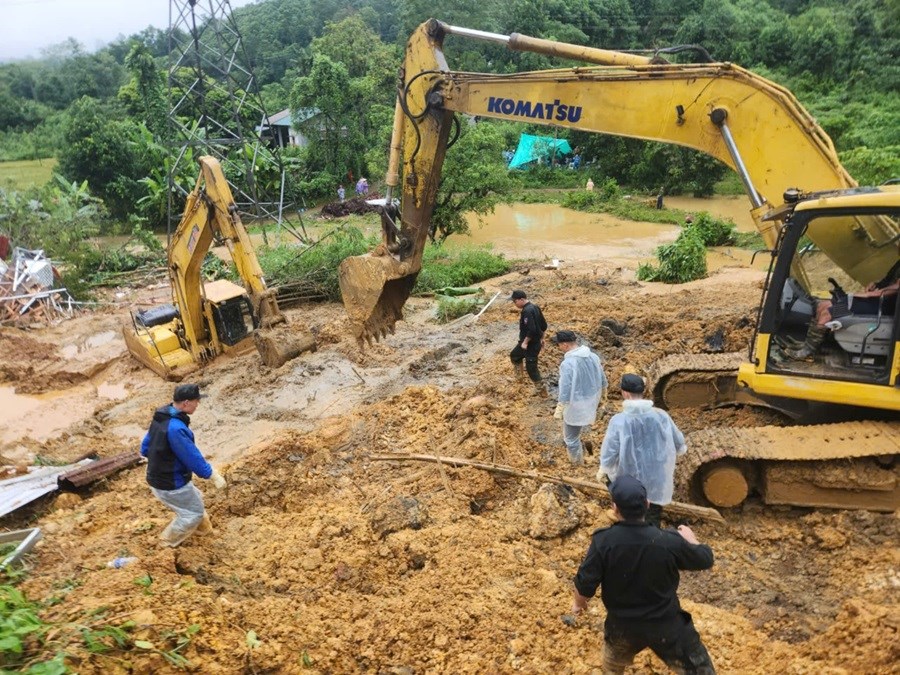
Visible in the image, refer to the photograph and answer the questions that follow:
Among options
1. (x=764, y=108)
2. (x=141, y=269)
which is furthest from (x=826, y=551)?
(x=141, y=269)

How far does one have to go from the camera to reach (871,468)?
15.7ft

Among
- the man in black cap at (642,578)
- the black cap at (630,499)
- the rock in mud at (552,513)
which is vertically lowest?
the rock in mud at (552,513)

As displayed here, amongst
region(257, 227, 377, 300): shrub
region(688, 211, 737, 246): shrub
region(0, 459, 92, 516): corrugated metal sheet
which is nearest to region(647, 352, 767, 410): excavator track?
region(0, 459, 92, 516): corrugated metal sheet

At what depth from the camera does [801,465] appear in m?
4.92

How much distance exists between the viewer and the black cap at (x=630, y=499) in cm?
288

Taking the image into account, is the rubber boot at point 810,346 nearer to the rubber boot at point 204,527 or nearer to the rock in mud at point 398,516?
the rock in mud at point 398,516

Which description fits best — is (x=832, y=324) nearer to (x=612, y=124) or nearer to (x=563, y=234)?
(x=612, y=124)

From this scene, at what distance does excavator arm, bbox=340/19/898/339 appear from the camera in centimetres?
520

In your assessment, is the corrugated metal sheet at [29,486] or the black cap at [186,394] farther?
the corrugated metal sheet at [29,486]

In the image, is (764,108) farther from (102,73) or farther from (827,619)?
(102,73)

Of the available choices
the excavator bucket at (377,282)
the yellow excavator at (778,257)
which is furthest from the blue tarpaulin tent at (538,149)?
the yellow excavator at (778,257)

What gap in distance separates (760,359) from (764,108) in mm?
2093

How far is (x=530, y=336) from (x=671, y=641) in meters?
4.82

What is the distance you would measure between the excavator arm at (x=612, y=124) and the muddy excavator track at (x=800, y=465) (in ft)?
4.65
